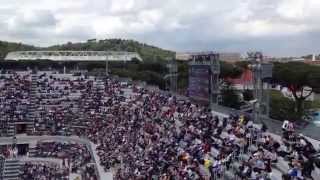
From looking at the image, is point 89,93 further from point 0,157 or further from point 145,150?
point 145,150

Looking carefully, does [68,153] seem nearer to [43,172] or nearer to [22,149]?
[43,172]

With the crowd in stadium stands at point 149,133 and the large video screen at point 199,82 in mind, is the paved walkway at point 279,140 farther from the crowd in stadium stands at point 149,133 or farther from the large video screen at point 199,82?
the large video screen at point 199,82

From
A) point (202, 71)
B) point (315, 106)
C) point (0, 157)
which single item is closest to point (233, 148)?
point (202, 71)

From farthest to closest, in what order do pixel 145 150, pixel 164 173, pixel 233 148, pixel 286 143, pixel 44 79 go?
pixel 44 79 → pixel 145 150 → pixel 164 173 → pixel 233 148 → pixel 286 143

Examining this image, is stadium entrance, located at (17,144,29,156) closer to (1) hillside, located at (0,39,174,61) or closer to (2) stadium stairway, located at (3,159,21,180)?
(2) stadium stairway, located at (3,159,21,180)

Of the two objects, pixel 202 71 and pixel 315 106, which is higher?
pixel 202 71

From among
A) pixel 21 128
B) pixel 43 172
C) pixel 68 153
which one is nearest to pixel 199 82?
pixel 68 153

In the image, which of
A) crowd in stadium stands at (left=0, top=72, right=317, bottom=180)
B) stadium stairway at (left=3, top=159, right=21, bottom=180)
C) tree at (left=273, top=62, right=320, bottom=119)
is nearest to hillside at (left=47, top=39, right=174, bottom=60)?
crowd in stadium stands at (left=0, top=72, right=317, bottom=180)
